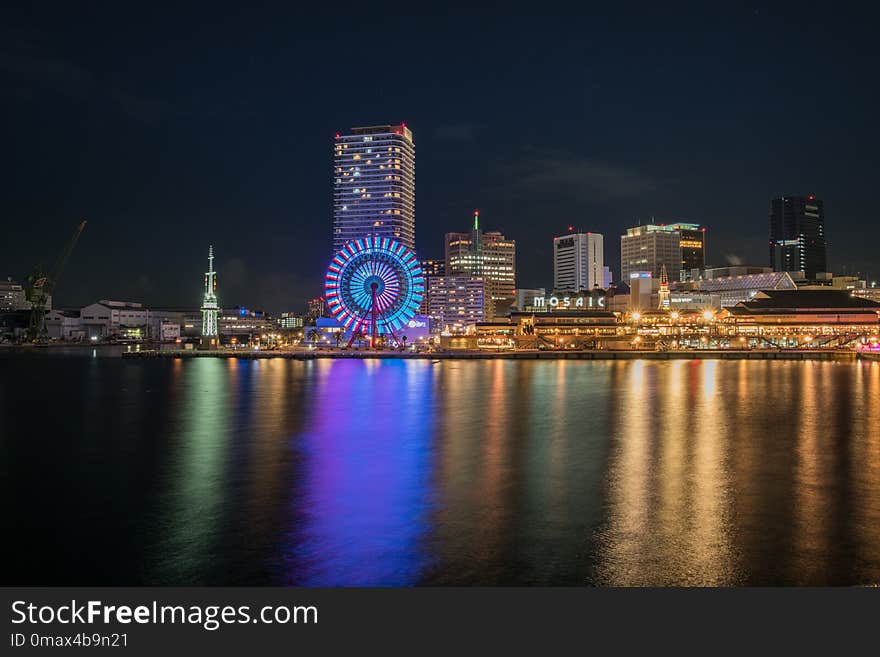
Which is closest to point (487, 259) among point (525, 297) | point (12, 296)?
point (525, 297)

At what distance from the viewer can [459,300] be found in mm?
171625

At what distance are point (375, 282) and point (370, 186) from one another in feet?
221

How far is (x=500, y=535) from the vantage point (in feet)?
39.3

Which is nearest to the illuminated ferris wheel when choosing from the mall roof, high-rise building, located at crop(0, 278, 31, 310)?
the mall roof

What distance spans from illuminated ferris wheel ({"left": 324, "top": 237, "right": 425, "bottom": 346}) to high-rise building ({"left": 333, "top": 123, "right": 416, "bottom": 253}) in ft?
198

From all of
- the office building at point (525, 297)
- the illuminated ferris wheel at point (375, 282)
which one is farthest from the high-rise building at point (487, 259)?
the illuminated ferris wheel at point (375, 282)

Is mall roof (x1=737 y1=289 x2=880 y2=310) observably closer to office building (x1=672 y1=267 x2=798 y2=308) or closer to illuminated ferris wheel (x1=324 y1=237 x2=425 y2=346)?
office building (x1=672 y1=267 x2=798 y2=308)

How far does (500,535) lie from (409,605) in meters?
3.58

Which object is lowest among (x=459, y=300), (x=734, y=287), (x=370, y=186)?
(x=459, y=300)

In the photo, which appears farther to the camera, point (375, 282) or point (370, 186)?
point (370, 186)

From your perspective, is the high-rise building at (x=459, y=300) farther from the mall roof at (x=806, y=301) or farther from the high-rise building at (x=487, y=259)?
the mall roof at (x=806, y=301)

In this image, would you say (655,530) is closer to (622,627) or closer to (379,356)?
(622,627)

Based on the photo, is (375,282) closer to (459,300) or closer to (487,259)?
(459,300)

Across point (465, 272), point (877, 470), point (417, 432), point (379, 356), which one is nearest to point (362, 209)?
point (465, 272)
